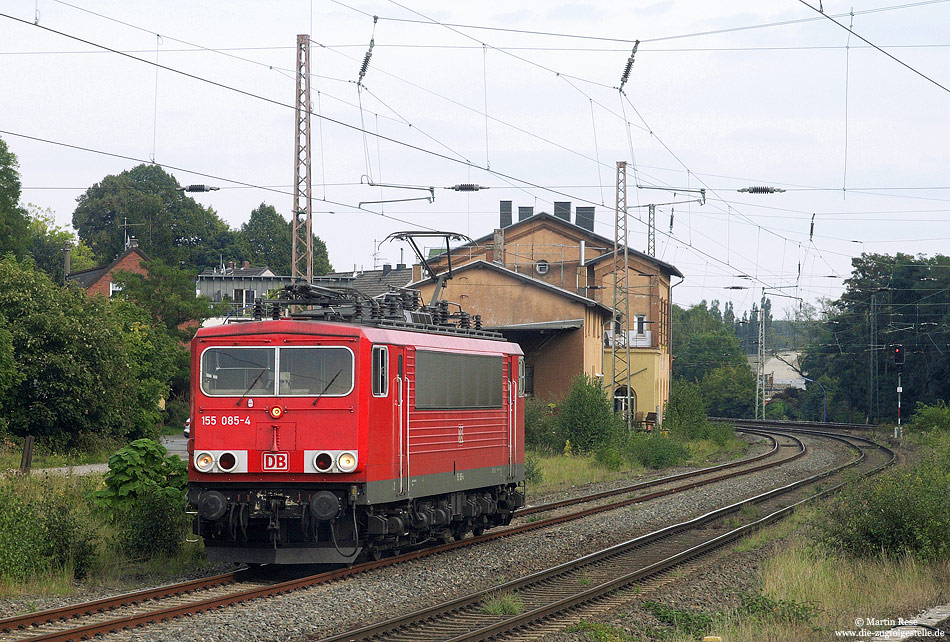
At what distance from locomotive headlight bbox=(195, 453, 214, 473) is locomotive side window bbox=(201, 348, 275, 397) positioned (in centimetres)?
79

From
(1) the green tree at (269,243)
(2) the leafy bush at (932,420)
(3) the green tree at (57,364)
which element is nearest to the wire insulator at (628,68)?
(3) the green tree at (57,364)

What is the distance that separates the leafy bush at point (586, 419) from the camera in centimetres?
3772

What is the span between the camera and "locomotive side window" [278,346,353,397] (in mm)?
13766

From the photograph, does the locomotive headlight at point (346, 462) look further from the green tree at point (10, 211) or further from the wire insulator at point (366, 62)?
the green tree at point (10, 211)

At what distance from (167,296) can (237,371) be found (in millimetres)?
Result: 47012

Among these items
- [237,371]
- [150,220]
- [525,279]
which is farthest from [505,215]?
[237,371]

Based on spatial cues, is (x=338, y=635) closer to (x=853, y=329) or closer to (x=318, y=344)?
(x=318, y=344)

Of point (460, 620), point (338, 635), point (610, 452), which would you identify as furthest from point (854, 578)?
point (610, 452)

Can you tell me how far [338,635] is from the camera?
400 inches

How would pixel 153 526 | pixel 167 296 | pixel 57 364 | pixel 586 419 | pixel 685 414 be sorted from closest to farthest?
pixel 153 526, pixel 57 364, pixel 586 419, pixel 685 414, pixel 167 296

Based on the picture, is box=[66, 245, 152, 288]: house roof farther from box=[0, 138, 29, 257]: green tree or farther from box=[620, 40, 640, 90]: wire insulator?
box=[620, 40, 640, 90]: wire insulator

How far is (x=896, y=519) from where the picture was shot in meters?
14.9

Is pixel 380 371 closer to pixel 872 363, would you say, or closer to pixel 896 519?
pixel 896 519

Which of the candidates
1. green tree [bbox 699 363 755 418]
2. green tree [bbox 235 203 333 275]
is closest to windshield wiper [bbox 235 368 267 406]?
green tree [bbox 699 363 755 418]
